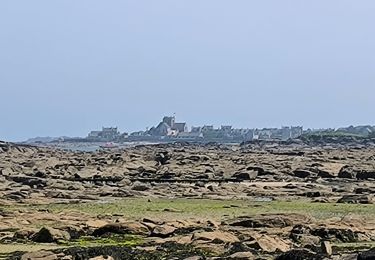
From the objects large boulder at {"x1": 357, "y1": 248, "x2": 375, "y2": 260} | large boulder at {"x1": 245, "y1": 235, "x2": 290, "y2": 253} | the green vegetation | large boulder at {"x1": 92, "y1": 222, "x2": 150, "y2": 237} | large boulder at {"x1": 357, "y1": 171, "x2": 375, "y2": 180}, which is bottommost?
the green vegetation

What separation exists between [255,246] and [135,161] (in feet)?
172

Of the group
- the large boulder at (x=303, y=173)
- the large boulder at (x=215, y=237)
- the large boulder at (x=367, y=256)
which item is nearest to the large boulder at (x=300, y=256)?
the large boulder at (x=367, y=256)

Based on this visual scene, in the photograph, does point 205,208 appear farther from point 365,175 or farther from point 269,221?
point 365,175

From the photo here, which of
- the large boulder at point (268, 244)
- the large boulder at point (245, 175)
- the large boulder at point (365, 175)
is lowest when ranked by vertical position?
the large boulder at point (268, 244)

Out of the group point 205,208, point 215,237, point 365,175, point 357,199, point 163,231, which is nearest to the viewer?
point 215,237

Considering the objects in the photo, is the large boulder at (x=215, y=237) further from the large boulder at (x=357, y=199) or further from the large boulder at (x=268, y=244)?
the large boulder at (x=357, y=199)

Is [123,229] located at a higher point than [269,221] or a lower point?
lower

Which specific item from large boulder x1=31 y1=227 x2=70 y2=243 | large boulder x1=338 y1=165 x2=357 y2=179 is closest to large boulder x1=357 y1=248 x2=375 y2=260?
large boulder x1=31 y1=227 x2=70 y2=243

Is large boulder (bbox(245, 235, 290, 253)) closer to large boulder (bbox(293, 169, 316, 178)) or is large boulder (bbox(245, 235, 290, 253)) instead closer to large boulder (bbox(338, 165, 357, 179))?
large boulder (bbox(338, 165, 357, 179))

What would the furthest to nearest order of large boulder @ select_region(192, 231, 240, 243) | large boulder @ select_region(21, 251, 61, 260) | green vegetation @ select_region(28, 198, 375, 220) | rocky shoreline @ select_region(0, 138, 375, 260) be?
1. green vegetation @ select_region(28, 198, 375, 220)
2. large boulder @ select_region(192, 231, 240, 243)
3. rocky shoreline @ select_region(0, 138, 375, 260)
4. large boulder @ select_region(21, 251, 61, 260)

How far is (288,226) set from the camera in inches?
1043

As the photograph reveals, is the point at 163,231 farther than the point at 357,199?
No

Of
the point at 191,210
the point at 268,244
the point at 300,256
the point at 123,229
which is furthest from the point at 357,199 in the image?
the point at 300,256

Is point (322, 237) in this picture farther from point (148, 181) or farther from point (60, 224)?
point (148, 181)
